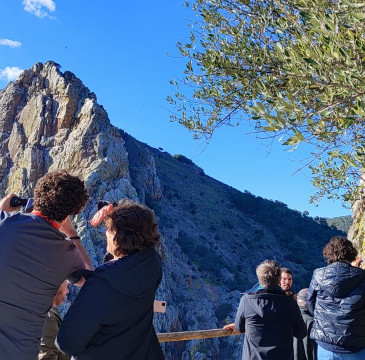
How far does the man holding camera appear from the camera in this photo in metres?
1.97

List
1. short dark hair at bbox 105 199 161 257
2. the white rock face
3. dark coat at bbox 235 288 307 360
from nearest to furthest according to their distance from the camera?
short dark hair at bbox 105 199 161 257, dark coat at bbox 235 288 307 360, the white rock face

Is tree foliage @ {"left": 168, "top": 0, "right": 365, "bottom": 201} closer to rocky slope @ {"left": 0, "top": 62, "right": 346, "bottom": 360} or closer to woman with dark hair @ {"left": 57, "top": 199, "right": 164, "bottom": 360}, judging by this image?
woman with dark hair @ {"left": 57, "top": 199, "right": 164, "bottom": 360}

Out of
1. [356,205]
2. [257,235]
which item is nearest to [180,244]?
[257,235]

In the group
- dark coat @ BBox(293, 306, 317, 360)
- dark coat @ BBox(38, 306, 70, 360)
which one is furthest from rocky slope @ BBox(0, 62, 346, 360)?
dark coat @ BBox(38, 306, 70, 360)

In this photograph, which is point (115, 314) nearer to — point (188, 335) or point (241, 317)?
point (241, 317)

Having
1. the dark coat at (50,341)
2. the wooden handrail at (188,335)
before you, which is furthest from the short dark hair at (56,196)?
the wooden handrail at (188,335)

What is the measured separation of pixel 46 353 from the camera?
8.07 feet

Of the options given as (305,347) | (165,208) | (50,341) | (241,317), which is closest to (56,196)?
(50,341)

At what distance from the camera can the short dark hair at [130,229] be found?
2.12 metres

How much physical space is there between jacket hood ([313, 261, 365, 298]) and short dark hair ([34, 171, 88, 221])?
89.0 inches

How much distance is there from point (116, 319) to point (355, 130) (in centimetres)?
309

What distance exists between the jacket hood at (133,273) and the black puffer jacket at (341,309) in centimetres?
188

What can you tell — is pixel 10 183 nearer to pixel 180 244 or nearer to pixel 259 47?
pixel 180 244

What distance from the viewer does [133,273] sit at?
204 centimetres
